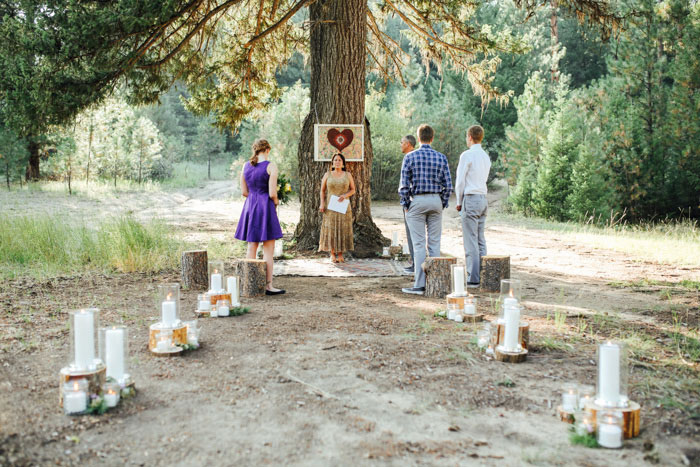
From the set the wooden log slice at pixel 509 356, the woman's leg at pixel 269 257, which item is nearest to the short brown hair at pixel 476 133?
the woman's leg at pixel 269 257

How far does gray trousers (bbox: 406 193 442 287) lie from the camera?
23.1 ft

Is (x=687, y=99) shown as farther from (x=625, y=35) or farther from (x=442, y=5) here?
(x=442, y=5)

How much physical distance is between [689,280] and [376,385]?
5.68 metres

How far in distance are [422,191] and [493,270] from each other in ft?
4.28

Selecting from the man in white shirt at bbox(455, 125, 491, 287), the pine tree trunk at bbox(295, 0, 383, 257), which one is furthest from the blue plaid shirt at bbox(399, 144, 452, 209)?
the pine tree trunk at bbox(295, 0, 383, 257)

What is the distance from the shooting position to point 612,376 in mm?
3182

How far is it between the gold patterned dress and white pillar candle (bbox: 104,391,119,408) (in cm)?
609

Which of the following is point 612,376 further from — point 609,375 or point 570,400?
point 570,400

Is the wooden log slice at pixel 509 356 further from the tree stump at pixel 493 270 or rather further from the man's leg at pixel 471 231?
the man's leg at pixel 471 231

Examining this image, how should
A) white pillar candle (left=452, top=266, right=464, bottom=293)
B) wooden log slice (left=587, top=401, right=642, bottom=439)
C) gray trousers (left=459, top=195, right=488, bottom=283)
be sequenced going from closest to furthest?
1. wooden log slice (left=587, top=401, right=642, bottom=439)
2. white pillar candle (left=452, top=266, right=464, bottom=293)
3. gray trousers (left=459, top=195, right=488, bottom=283)

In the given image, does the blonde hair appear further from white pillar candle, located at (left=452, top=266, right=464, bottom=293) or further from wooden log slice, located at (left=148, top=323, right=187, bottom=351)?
wooden log slice, located at (left=148, top=323, right=187, bottom=351)

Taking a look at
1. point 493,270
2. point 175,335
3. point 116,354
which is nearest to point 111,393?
point 116,354

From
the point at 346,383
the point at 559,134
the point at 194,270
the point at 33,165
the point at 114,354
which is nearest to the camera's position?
the point at 114,354

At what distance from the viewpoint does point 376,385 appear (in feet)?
12.7
